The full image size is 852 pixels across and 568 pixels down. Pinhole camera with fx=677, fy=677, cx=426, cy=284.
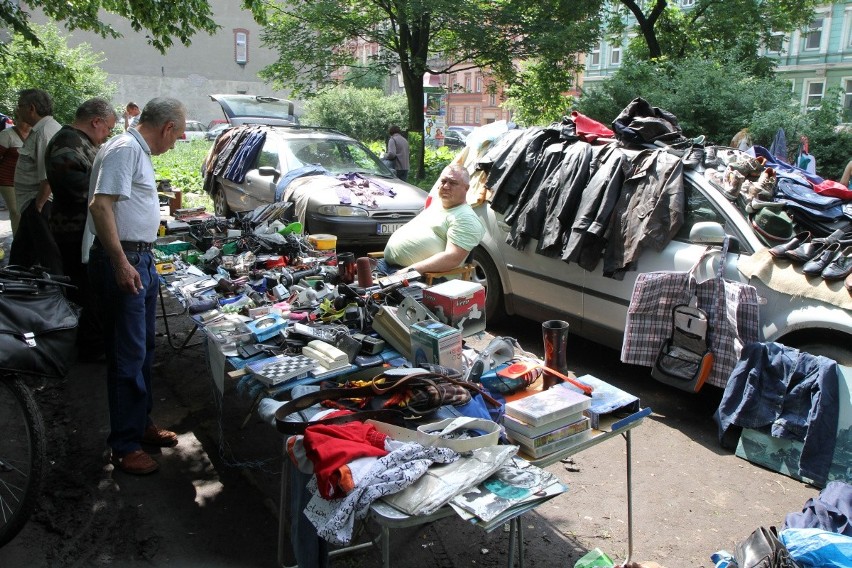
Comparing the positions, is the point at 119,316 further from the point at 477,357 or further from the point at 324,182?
the point at 324,182

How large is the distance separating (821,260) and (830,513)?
1810mm

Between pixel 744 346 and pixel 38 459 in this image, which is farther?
pixel 744 346

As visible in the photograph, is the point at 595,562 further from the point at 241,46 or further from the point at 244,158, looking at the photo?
the point at 241,46

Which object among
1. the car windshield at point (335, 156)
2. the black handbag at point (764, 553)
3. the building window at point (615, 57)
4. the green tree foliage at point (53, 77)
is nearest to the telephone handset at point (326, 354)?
the black handbag at point (764, 553)

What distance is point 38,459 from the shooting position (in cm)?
303

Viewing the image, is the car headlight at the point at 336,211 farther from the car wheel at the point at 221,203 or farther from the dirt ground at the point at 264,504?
the dirt ground at the point at 264,504

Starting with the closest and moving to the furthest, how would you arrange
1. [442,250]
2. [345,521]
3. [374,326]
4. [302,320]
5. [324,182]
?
1. [345,521]
2. [374,326]
3. [302,320]
4. [442,250]
5. [324,182]

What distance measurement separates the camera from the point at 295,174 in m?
8.92

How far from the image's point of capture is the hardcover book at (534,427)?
258cm

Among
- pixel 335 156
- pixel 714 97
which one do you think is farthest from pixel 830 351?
pixel 714 97

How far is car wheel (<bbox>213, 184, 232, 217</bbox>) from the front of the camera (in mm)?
10500

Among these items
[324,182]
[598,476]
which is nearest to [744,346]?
[598,476]

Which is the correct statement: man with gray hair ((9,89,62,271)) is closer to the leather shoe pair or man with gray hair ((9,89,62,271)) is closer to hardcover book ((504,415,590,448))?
hardcover book ((504,415,590,448))

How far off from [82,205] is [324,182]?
3.84 metres
